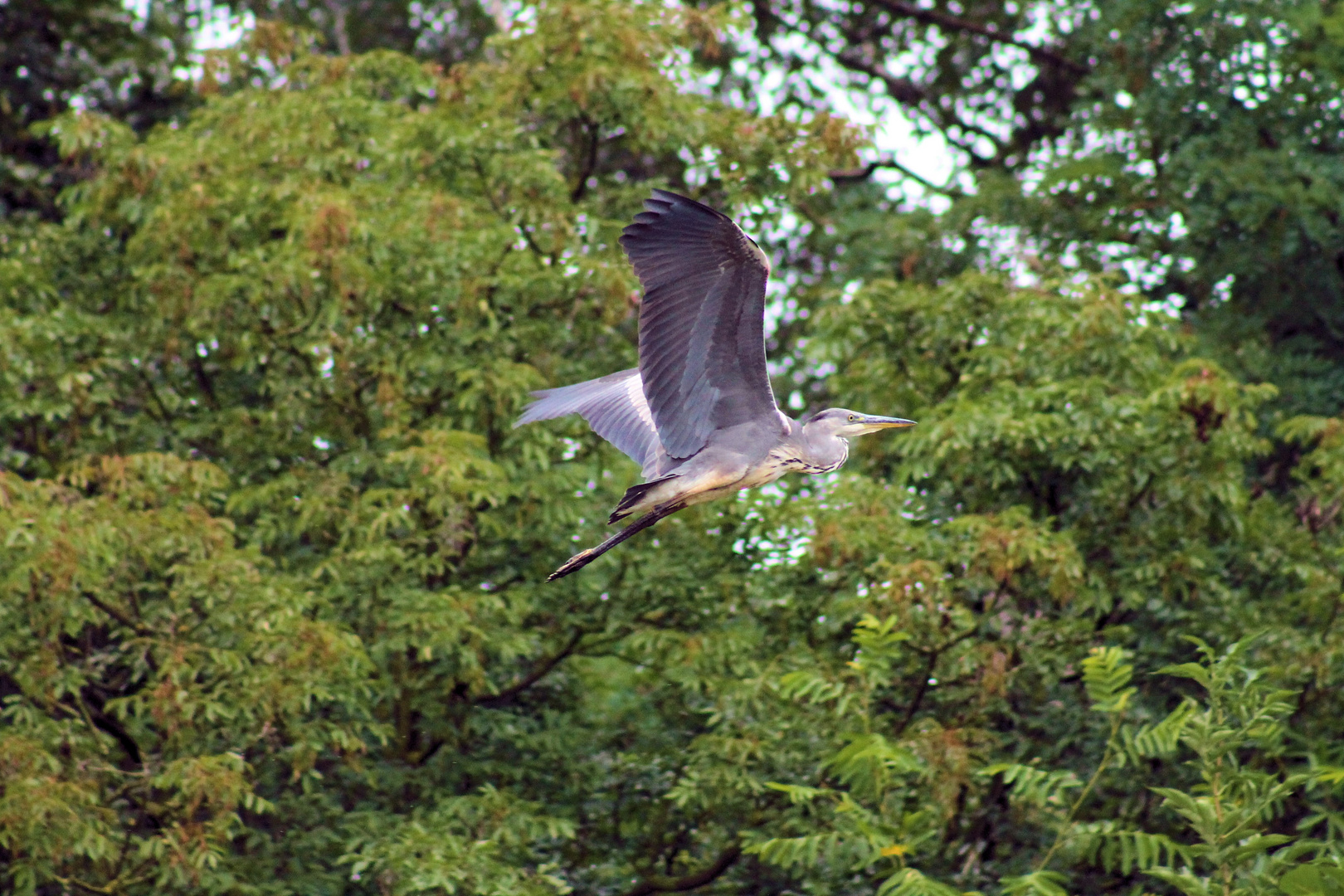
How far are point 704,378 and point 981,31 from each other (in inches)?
327

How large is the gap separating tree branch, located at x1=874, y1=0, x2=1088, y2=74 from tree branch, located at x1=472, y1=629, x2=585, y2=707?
259 inches

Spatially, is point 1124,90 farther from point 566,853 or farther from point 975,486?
point 566,853

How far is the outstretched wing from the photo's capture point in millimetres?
5969

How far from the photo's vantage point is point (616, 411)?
611cm

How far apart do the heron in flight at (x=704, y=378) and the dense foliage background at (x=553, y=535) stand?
3.14 feet

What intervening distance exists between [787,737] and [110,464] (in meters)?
3.16

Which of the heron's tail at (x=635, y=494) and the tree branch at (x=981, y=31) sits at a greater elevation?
the tree branch at (x=981, y=31)

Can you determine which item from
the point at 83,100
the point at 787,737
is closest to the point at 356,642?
the point at 787,737

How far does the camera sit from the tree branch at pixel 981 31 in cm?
1273

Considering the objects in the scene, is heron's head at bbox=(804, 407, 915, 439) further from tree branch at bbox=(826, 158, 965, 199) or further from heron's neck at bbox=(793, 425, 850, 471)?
tree branch at bbox=(826, 158, 965, 199)

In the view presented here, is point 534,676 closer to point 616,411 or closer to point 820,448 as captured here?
point 616,411

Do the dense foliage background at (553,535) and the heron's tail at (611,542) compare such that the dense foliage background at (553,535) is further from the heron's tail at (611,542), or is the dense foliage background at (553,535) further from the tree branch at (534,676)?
the heron's tail at (611,542)

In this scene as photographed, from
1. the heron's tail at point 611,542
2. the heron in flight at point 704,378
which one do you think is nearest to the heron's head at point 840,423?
the heron in flight at point 704,378

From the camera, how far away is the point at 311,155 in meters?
8.64
